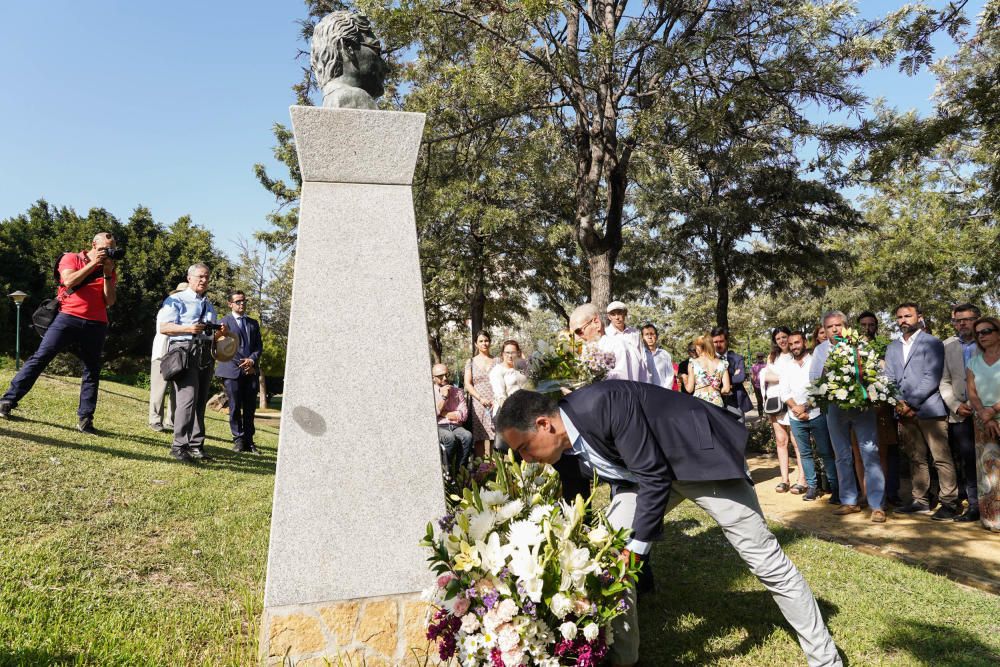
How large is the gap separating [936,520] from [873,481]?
73 centimetres

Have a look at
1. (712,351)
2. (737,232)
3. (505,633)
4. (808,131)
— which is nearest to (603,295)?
(712,351)

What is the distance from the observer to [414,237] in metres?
3.57

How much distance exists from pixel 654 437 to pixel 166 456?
206 inches

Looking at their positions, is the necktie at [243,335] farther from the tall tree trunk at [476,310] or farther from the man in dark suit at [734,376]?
the tall tree trunk at [476,310]

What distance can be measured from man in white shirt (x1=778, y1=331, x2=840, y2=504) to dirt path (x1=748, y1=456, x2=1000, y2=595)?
35cm

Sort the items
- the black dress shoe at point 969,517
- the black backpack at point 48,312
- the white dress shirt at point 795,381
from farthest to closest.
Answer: the white dress shirt at point 795,381 → the black dress shoe at point 969,517 → the black backpack at point 48,312

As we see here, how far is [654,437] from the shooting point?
307cm

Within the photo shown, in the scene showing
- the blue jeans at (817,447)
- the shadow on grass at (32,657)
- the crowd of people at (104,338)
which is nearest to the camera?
the shadow on grass at (32,657)

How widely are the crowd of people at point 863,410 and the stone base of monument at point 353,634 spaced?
8.30 ft

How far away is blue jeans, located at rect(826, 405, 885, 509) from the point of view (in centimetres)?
661

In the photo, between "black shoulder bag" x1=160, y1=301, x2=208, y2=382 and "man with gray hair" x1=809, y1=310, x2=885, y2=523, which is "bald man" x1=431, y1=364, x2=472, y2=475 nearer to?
"black shoulder bag" x1=160, y1=301, x2=208, y2=382

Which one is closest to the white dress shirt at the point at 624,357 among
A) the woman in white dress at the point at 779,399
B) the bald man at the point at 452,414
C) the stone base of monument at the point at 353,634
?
the stone base of monument at the point at 353,634

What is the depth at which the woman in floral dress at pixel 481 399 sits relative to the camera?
27.4 ft

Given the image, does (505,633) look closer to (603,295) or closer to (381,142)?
(381,142)
